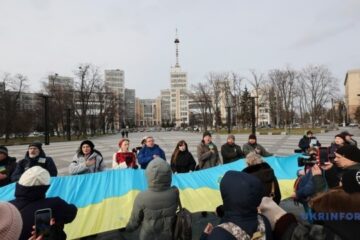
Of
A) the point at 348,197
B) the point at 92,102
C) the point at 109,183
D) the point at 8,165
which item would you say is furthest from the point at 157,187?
the point at 92,102

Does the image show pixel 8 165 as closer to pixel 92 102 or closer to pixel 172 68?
pixel 92 102

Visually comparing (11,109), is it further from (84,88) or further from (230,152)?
(230,152)

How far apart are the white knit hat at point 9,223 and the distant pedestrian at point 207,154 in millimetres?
7206

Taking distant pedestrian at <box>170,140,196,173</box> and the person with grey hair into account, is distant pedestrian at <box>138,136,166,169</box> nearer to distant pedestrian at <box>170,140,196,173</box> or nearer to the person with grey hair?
distant pedestrian at <box>170,140,196,173</box>

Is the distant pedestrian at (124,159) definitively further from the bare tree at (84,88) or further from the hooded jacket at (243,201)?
the bare tree at (84,88)

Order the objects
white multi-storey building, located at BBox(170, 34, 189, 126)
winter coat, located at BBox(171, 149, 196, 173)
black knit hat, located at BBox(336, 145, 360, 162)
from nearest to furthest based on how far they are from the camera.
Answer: black knit hat, located at BBox(336, 145, 360, 162)
winter coat, located at BBox(171, 149, 196, 173)
white multi-storey building, located at BBox(170, 34, 189, 126)

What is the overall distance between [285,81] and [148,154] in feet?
225

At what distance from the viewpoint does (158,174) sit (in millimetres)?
3668

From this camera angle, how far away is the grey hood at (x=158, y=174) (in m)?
3.66

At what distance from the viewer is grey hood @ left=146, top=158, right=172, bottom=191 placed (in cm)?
366

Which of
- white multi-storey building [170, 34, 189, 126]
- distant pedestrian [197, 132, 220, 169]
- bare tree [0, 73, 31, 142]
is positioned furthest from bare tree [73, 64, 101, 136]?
white multi-storey building [170, 34, 189, 126]

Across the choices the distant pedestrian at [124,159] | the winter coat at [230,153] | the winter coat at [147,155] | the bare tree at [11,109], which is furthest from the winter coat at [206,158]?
the bare tree at [11,109]

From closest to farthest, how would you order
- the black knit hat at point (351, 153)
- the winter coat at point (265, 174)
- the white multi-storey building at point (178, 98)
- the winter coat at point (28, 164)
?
the black knit hat at point (351, 153) → the winter coat at point (265, 174) → the winter coat at point (28, 164) → the white multi-storey building at point (178, 98)

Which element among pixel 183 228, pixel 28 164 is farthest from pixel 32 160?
pixel 183 228
